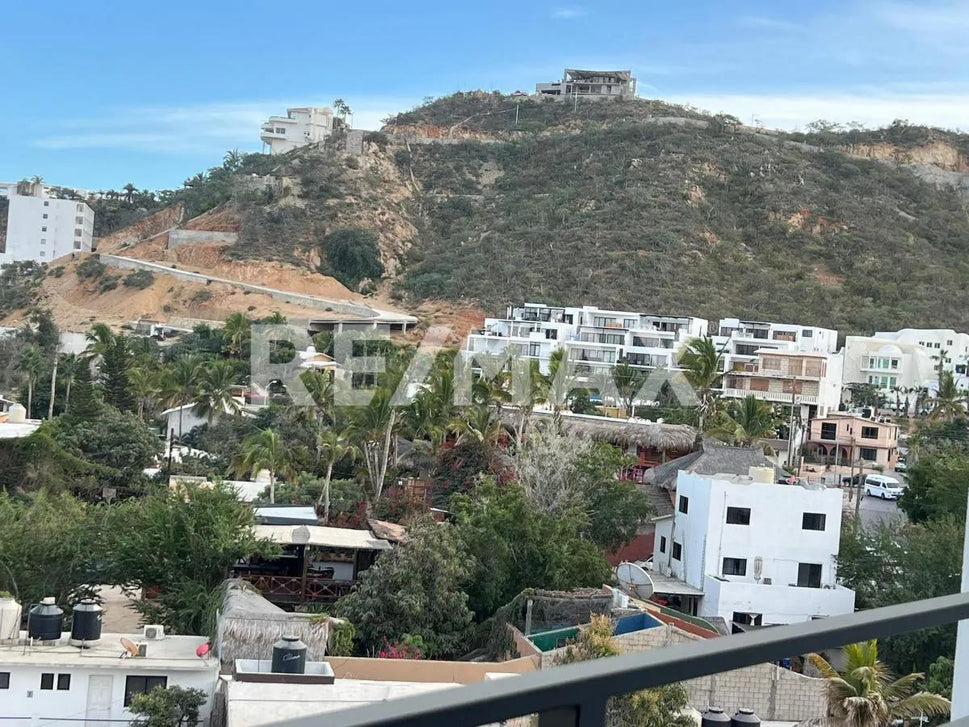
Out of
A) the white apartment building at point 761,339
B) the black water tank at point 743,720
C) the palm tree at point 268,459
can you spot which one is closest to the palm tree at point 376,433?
the palm tree at point 268,459

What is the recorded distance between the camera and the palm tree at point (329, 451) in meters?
18.5

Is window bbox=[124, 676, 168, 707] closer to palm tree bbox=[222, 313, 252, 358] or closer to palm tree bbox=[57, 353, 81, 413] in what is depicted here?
palm tree bbox=[57, 353, 81, 413]

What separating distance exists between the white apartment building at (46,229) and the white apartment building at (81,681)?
189 feet

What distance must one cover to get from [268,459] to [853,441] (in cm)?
1909

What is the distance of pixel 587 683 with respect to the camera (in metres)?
0.82

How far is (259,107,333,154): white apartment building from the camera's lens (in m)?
75.3

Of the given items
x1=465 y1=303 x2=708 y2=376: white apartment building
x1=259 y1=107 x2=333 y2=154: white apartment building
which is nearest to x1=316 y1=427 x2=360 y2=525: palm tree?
x1=465 y1=303 x2=708 y2=376: white apartment building

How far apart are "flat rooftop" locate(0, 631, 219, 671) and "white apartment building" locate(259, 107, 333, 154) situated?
220 ft

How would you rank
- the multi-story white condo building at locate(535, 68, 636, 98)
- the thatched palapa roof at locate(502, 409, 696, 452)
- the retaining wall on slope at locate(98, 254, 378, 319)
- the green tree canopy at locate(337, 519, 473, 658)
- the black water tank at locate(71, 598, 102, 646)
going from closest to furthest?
the black water tank at locate(71, 598, 102, 646)
the green tree canopy at locate(337, 519, 473, 658)
the thatched palapa roof at locate(502, 409, 696, 452)
the retaining wall on slope at locate(98, 254, 378, 319)
the multi-story white condo building at locate(535, 68, 636, 98)

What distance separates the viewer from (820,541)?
622 inches

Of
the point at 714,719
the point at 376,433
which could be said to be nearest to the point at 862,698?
the point at 714,719

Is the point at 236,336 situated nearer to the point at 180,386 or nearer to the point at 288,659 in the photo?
the point at 180,386

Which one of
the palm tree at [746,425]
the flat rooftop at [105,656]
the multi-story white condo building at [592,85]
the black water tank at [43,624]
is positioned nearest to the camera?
the flat rooftop at [105,656]

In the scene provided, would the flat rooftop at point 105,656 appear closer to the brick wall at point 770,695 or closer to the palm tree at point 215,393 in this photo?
the brick wall at point 770,695
